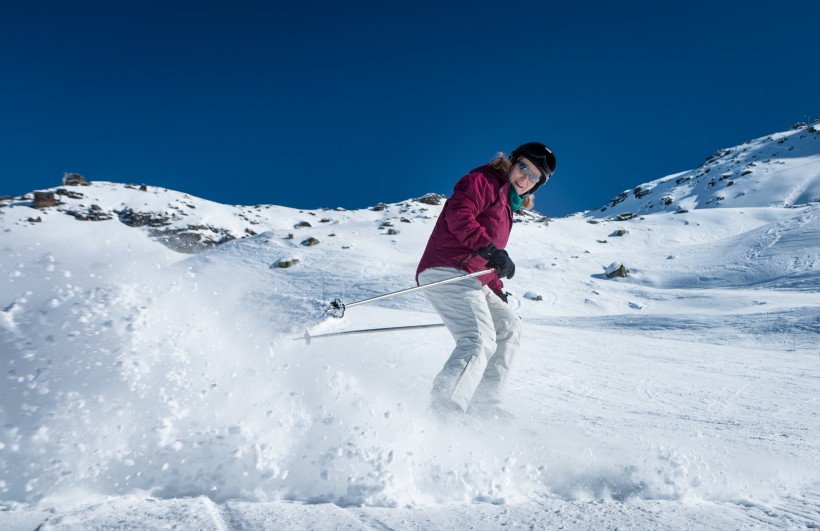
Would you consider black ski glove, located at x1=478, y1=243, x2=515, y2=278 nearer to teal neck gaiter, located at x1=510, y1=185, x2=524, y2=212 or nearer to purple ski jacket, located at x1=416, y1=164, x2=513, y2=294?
purple ski jacket, located at x1=416, y1=164, x2=513, y2=294

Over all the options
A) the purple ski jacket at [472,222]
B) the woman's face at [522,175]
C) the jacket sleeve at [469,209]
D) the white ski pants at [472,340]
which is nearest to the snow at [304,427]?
the white ski pants at [472,340]

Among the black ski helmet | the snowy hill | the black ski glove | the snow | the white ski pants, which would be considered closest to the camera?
the snow

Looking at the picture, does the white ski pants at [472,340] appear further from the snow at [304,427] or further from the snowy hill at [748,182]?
the snowy hill at [748,182]

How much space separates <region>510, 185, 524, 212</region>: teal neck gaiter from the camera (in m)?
3.75

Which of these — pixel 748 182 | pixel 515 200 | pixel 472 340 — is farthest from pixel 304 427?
pixel 748 182

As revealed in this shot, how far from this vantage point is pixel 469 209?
11.1ft

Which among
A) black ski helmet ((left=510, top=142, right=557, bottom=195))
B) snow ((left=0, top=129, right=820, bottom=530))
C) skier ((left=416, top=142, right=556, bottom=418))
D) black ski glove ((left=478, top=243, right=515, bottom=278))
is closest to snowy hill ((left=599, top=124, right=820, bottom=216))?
snow ((left=0, top=129, right=820, bottom=530))

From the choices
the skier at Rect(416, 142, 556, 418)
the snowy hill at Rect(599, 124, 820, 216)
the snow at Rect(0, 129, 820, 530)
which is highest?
the snowy hill at Rect(599, 124, 820, 216)

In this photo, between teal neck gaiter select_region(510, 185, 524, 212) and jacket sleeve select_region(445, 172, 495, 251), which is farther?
teal neck gaiter select_region(510, 185, 524, 212)

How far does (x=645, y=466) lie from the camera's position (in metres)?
2.27

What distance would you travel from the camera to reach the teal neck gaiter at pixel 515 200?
375cm

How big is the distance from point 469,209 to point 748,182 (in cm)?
7838

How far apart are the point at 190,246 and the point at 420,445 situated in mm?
34974

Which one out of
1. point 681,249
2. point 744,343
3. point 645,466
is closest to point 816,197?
point 681,249
